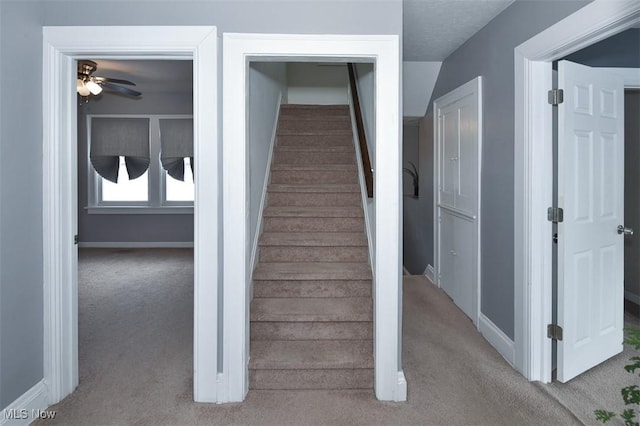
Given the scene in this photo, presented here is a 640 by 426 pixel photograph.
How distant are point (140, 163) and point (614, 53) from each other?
243 inches

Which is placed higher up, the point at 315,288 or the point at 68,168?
the point at 68,168

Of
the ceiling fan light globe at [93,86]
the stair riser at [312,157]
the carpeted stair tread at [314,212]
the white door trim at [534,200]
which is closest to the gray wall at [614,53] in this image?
the white door trim at [534,200]

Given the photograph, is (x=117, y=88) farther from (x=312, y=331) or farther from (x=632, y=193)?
(x=632, y=193)

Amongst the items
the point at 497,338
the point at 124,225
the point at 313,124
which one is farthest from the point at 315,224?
the point at 124,225

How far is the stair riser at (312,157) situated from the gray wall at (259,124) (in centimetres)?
24

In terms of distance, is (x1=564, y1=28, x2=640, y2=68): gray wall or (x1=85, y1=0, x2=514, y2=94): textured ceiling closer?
(x1=85, y1=0, x2=514, y2=94): textured ceiling

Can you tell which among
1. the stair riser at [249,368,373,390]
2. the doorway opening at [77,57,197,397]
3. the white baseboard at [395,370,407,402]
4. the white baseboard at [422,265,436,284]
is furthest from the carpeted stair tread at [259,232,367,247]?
the doorway opening at [77,57,197,397]

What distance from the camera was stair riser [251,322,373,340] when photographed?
8.18 ft

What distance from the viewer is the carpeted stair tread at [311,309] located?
2.49 meters

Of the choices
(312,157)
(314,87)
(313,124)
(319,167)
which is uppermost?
(314,87)

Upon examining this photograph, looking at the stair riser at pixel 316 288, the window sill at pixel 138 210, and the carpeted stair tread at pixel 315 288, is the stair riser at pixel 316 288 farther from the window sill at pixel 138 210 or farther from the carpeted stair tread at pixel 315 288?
the window sill at pixel 138 210

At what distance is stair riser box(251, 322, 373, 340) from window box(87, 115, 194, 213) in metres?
4.45

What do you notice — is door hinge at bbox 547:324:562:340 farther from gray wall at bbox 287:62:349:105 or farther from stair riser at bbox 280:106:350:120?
gray wall at bbox 287:62:349:105

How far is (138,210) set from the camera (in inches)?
257
